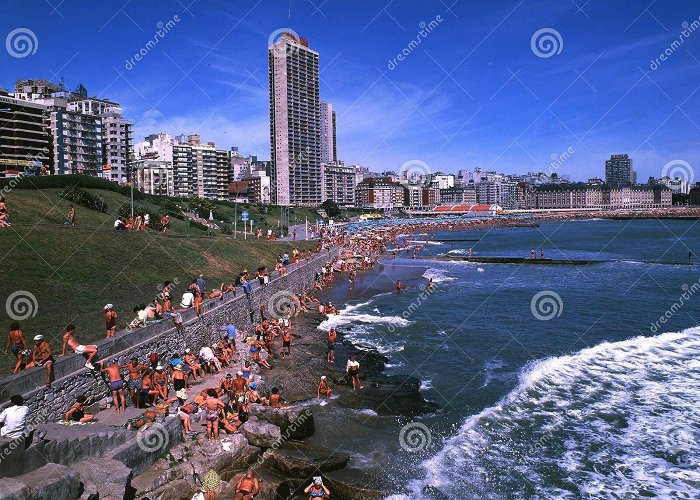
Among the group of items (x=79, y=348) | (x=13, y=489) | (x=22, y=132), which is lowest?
(x=13, y=489)

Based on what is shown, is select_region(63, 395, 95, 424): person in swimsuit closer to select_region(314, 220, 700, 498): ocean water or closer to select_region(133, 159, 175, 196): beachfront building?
select_region(314, 220, 700, 498): ocean water

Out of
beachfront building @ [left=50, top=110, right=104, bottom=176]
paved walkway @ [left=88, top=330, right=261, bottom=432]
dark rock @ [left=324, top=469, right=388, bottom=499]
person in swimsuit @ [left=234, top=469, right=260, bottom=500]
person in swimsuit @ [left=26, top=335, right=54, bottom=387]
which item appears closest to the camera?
person in swimsuit @ [left=234, top=469, right=260, bottom=500]

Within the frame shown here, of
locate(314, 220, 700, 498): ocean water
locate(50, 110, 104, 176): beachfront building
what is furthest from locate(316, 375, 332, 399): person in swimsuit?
locate(50, 110, 104, 176): beachfront building

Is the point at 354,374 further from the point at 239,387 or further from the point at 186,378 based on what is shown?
the point at 186,378

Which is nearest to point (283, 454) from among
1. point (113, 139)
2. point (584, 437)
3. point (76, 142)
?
point (584, 437)

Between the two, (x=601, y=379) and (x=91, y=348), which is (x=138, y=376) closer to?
(x=91, y=348)

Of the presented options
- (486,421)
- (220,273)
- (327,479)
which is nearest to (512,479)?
(486,421)

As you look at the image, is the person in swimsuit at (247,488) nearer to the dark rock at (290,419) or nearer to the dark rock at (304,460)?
the dark rock at (304,460)
